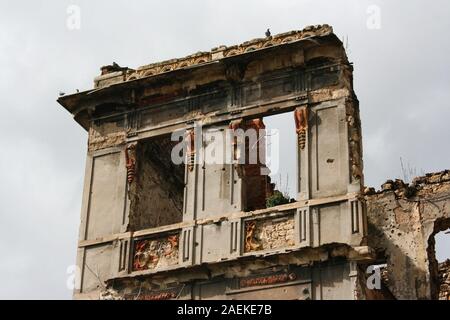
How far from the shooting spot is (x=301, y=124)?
54.9ft

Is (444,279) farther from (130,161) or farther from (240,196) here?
(130,161)

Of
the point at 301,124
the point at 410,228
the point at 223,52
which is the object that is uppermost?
the point at 223,52

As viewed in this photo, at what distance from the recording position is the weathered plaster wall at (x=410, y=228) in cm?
1719

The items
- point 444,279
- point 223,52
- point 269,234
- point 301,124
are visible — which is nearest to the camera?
point 269,234

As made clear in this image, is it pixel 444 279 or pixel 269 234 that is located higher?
pixel 444 279

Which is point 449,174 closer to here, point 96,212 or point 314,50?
point 314,50

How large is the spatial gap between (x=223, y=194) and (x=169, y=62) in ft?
9.55

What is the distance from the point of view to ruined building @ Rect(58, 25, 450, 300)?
1570 centimetres

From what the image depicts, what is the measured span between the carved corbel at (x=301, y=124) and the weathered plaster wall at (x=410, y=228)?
7.63 ft

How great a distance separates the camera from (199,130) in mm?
17609

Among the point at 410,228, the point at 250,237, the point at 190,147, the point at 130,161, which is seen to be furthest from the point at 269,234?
the point at 130,161

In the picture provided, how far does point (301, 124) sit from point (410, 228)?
2890 mm

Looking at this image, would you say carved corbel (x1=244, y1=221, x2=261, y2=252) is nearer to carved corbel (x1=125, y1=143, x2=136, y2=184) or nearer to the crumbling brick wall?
carved corbel (x1=125, y1=143, x2=136, y2=184)
